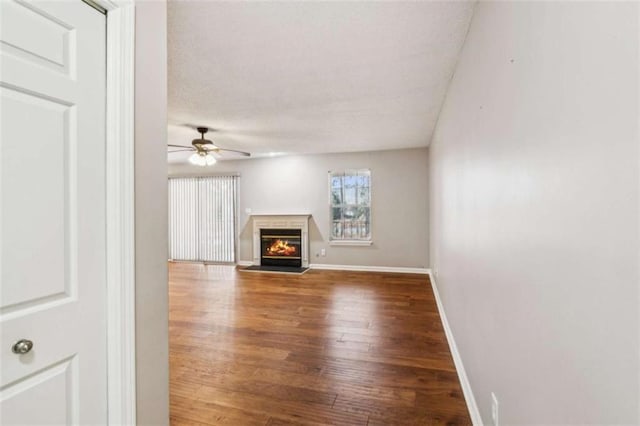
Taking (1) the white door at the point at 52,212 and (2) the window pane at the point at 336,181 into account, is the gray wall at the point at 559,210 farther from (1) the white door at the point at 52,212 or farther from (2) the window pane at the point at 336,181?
(2) the window pane at the point at 336,181

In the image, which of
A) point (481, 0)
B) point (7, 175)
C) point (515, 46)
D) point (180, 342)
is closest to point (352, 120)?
point (481, 0)

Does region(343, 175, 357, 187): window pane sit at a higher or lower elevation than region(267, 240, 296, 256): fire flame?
higher

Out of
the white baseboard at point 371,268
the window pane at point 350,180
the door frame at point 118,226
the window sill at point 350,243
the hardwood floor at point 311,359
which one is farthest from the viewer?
the window pane at point 350,180

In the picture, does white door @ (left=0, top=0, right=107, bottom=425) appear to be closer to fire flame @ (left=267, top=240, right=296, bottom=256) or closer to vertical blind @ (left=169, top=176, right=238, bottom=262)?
fire flame @ (left=267, top=240, right=296, bottom=256)

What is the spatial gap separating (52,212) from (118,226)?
0.20 m

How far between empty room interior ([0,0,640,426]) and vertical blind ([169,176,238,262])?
381cm

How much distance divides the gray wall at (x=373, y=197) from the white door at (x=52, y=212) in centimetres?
537

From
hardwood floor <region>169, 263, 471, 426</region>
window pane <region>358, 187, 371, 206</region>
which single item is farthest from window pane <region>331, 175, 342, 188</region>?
hardwood floor <region>169, 263, 471, 426</region>

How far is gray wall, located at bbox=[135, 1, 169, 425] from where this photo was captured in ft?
4.09

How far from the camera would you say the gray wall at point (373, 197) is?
19.5 ft

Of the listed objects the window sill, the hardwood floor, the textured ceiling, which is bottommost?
the hardwood floor

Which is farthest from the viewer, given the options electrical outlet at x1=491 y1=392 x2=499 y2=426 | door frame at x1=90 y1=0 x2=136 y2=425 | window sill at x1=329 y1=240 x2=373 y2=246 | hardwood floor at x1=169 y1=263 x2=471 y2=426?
window sill at x1=329 y1=240 x2=373 y2=246

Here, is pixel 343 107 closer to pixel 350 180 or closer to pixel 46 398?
pixel 350 180

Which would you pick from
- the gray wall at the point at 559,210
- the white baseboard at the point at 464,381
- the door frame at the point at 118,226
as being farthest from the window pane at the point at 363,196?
the door frame at the point at 118,226
